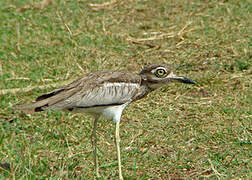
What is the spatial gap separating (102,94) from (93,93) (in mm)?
82

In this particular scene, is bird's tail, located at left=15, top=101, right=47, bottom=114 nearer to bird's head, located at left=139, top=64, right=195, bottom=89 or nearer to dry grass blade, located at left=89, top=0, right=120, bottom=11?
bird's head, located at left=139, top=64, right=195, bottom=89

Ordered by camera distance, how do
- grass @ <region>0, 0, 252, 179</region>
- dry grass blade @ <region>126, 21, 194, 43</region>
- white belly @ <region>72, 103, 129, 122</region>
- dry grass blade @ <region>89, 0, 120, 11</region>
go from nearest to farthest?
white belly @ <region>72, 103, 129, 122</region>
grass @ <region>0, 0, 252, 179</region>
dry grass blade @ <region>126, 21, 194, 43</region>
dry grass blade @ <region>89, 0, 120, 11</region>

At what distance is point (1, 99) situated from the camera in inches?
243

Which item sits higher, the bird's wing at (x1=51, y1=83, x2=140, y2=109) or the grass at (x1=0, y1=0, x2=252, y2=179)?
the bird's wing at (x1=51, y1=83, x2=140, y2=109)

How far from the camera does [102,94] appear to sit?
445 centimetres

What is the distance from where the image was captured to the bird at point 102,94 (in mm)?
4324

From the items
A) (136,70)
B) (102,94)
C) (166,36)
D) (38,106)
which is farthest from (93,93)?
(166,36)

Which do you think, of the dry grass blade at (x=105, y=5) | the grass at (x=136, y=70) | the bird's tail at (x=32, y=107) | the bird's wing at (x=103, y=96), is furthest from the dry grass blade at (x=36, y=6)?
the bird's tail at (x=32, y=107)

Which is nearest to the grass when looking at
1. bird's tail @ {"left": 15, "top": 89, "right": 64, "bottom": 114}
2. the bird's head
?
bird's tail @ {"left": 15, "top": 89, "right": 64, "bottom": 114}

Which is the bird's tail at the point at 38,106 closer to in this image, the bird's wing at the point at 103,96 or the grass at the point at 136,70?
the bird's wing at the point at 103,96

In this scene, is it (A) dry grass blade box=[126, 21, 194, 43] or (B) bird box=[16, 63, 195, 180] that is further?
(A) dry grass blade box=[126, 21, 194, 43]

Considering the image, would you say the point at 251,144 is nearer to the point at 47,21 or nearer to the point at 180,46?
the point at 180,46

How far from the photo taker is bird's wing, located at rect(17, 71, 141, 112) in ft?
14.1

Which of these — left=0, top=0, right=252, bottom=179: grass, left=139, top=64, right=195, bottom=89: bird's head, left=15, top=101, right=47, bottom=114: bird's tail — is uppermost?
left=139, top=64, right=195, bottom=89: bird's head
